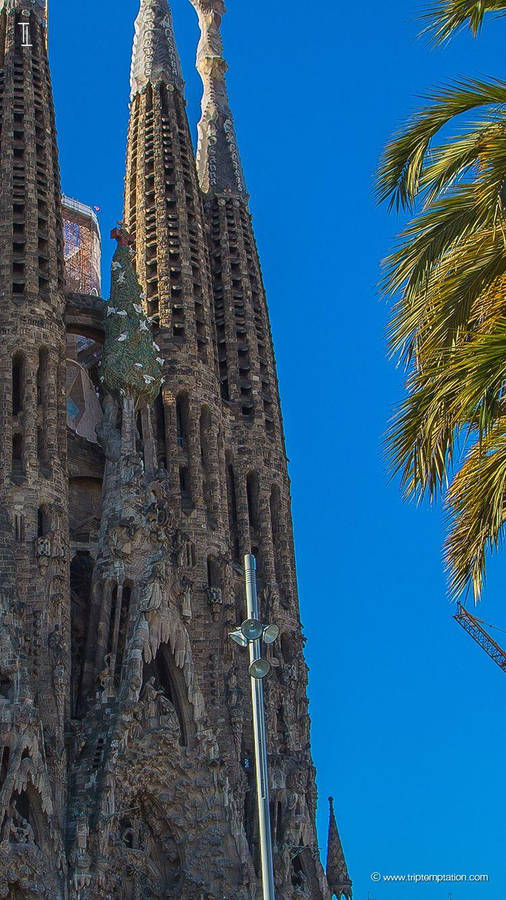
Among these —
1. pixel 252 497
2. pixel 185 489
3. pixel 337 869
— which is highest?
pixel 252 497

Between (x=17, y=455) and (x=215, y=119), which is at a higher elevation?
(x=215, y=119)

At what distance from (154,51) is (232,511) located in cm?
1668

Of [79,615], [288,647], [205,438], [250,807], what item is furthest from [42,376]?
[250,807]

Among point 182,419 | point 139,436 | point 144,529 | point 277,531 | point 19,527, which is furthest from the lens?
point 277,531

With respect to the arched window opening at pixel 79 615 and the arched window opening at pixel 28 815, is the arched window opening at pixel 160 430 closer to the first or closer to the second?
the arched window opening at pixel 79 615

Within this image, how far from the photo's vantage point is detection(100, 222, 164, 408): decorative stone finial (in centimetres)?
3597

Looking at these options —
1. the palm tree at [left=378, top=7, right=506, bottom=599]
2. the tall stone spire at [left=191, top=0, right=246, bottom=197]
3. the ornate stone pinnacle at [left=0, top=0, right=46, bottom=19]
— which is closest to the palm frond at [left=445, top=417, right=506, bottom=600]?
the palm tree at [left=378, top=7, right=506, bottom=599]

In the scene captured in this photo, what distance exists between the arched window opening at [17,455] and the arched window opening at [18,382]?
793 millimetres

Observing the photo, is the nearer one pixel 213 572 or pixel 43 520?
pixel 43 520

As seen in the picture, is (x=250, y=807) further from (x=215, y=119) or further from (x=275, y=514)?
(x=215, y=119)

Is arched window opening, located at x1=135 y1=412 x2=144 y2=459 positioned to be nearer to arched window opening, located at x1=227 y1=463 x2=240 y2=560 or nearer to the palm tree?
arched window opening, located at x1=227 y1=463 x2=240 y2=560

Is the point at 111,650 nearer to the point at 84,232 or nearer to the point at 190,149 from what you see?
the point at 190,149

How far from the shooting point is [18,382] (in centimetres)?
3391

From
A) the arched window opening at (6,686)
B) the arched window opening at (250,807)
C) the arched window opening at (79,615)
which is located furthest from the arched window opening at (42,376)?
the arched window opening at (250,807)
